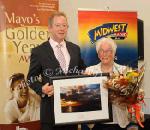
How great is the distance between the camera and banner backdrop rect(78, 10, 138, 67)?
2.63 metres

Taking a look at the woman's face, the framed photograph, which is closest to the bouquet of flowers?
the framed photograph

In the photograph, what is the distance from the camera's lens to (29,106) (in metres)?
2.91

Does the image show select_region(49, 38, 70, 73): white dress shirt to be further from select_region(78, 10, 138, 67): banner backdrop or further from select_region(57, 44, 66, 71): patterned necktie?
select_region(78, 10, 138, 67): banner backdrop

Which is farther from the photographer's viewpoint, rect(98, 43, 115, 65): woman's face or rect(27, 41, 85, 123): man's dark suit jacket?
rect(98, 43, 115, 65): woman's face

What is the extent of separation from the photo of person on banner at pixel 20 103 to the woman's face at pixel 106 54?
84 centimetres

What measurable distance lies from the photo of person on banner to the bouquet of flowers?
92 cm

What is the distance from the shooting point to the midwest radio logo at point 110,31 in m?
2.64

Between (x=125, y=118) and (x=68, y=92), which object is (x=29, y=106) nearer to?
(x=68, y=92)

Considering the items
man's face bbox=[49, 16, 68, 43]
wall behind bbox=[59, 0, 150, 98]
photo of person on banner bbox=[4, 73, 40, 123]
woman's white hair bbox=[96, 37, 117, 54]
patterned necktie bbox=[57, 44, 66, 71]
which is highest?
wall behind bbox=[59, 0, 150, 98]

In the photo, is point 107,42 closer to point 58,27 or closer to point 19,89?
point 58,27

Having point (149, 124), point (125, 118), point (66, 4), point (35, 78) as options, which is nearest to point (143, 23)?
point (66, 4)

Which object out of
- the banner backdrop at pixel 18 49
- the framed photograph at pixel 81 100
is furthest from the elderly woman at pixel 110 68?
the banner backdrop at pixel 18 49

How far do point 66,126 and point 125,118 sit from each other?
47 centimetres

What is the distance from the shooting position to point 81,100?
7.52ft
